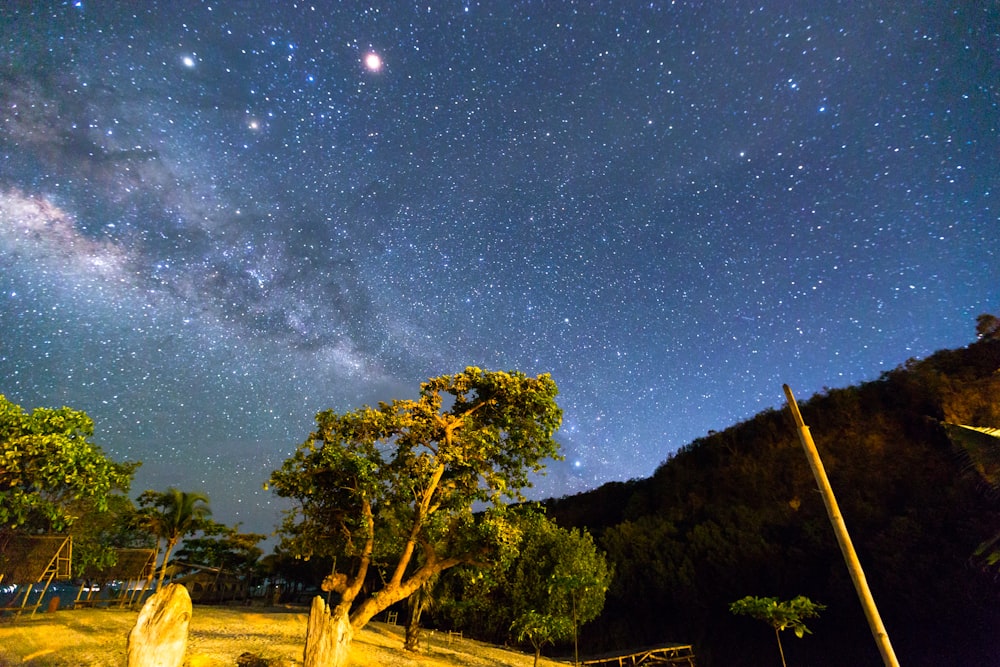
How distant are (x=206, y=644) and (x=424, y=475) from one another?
13.7 m

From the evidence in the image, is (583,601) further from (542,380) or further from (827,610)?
(542,380)

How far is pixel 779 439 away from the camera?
59656mm

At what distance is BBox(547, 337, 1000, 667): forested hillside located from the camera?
27828 mm

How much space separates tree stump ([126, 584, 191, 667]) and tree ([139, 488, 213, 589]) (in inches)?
1423

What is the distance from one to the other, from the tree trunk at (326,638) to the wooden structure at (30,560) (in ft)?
86.7

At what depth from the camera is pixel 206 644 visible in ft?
69.3

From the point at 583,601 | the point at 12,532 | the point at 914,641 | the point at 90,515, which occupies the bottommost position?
the point at 914,641

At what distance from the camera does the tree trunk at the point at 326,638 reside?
1456cm

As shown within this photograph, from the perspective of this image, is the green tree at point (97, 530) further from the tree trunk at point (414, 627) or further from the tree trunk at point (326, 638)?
the tree trunk at point (326, 638)

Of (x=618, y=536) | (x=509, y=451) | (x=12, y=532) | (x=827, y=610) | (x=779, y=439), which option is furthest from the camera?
(x=779, y=439)

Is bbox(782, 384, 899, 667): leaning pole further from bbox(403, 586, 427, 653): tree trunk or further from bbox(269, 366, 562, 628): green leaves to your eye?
bbox(403, 586, 427, 653): tree trunk

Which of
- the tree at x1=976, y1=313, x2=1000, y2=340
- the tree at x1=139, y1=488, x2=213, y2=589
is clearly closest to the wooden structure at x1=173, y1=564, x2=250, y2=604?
the tree at x1=139, y1=488, x2=213, y2=589

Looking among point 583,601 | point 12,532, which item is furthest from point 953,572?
point 12,532

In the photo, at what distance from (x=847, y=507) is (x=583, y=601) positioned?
21.8m
